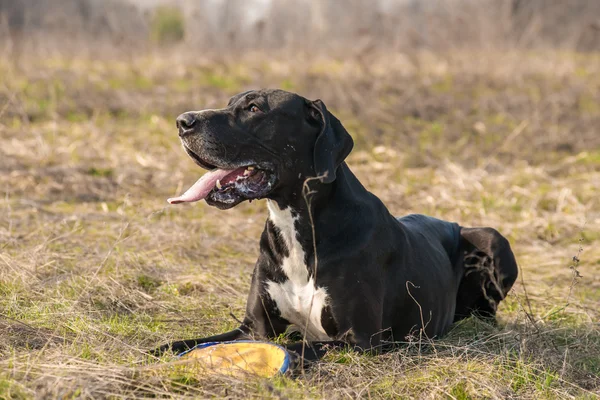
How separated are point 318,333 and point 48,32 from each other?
14031 millimetres

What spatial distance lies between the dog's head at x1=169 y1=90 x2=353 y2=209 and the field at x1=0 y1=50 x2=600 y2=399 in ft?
2.52

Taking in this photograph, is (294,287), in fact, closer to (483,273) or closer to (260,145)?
(260,145)

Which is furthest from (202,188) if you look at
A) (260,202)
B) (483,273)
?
(260,202)

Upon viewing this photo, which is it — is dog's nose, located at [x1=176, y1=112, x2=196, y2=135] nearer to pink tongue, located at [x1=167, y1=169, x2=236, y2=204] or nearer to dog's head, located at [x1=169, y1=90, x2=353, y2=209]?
dog's head, located at [x1=169, y1=90, x2=353, y2=209]

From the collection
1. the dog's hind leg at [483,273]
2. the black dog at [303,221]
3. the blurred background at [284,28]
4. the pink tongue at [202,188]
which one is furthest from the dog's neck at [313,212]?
the blurred background at [284,28]

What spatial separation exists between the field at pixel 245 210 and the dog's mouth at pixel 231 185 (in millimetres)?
666

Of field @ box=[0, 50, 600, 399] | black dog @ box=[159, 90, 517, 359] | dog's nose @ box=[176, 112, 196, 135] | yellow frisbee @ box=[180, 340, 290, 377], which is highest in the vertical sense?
dog's nose @ box=[176, 112, 196, 135]

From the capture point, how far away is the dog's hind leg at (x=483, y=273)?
491 cm

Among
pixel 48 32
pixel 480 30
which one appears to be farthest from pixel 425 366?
pixel 48 32

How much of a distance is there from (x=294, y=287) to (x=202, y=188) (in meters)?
0.70

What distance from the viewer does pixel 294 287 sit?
3.84 metres

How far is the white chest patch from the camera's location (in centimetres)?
378

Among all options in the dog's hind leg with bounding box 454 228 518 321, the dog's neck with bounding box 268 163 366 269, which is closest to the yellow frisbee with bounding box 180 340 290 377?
the dog's neck with bounding box 268 163 366 269

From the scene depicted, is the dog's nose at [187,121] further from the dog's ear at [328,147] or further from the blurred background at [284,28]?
the blurred background at [284,28]
